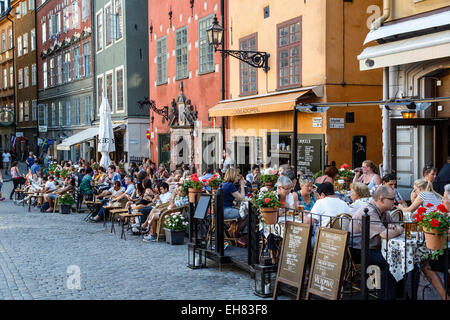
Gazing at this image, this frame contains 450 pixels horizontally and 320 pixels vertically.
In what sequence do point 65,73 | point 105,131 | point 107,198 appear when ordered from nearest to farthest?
1. point 107,198
2. point 105,131
3. point 65,73

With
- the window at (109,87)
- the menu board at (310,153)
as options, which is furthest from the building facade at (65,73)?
the menu board at (310,153)

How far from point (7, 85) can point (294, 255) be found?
54.7 meters

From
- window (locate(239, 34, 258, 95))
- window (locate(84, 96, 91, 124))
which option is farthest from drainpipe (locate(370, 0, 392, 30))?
window (locate(84, 96, 91, 124))

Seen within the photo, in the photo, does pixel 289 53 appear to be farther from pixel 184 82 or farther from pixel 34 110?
pixel 34 110

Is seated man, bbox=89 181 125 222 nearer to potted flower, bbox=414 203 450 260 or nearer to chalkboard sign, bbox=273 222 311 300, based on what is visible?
chalkboard sign, bbox=273 222 311 300

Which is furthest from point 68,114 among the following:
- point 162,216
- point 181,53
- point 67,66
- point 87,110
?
point 162,216

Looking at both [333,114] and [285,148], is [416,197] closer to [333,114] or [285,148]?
[333,114]

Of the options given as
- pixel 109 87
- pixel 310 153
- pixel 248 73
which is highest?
pixel 109 87

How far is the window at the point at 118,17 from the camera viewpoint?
29047 millimetres

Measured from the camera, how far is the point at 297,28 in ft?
52.9

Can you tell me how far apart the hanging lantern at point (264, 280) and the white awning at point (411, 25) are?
22.5 ft

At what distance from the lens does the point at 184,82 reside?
23625 millimetres

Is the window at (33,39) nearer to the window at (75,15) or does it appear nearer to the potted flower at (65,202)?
the window at (75,15)
